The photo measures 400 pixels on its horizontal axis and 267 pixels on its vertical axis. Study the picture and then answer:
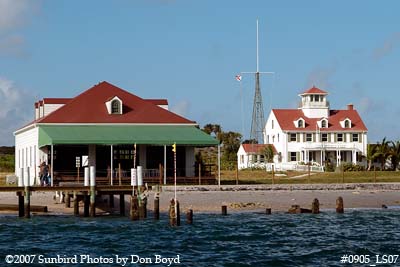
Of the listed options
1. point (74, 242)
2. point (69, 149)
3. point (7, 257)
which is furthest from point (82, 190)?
point (69, 149)

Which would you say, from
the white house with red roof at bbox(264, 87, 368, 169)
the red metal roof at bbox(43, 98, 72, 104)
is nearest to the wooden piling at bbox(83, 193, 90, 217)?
the red metal roof at bbox(43, 98, 72, 104)

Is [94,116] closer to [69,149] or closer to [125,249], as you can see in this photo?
[69,149]

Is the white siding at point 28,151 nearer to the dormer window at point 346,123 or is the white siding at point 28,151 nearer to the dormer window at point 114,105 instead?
the dormer window at point 114,105

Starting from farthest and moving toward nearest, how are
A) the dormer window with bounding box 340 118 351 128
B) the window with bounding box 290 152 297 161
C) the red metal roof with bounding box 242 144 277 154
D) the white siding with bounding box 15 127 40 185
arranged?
the red metal roof with bounding box 242 144 277 154 → the dormer window with bounding box 340 118 351 128 → the window with bounding box 290 152 297 161 → the white siding with bounding box 15 127 40 185

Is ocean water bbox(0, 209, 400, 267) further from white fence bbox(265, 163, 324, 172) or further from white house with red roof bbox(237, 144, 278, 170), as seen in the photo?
white house with red roof bbox(237, 144, 278, 170)

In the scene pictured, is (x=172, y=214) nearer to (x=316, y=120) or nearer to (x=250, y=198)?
(x=250, y=198)

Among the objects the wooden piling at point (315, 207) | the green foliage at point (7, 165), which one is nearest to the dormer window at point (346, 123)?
the green foliage at point (7, 165)

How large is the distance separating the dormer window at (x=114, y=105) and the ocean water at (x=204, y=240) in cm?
2080

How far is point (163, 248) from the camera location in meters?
30.7

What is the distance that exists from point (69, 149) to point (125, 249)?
29345 millimetres

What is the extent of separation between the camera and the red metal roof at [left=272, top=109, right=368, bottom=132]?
3489 inches

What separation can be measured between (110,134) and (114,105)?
3.45 m

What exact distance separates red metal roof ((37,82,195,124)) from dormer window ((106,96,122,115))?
0.31 meters

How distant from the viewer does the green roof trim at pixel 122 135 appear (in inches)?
2233
